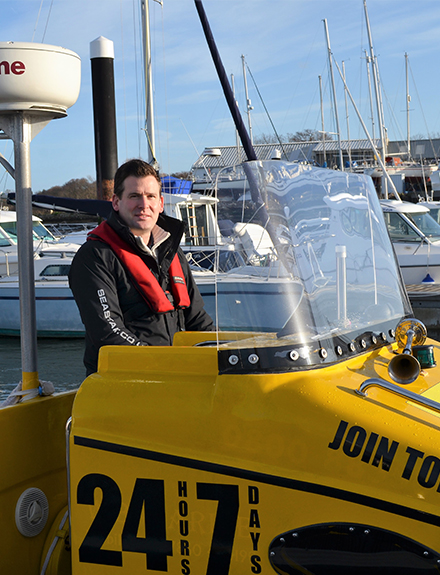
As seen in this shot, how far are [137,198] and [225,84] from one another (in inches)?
23.3

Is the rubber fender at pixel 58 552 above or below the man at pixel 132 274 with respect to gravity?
below

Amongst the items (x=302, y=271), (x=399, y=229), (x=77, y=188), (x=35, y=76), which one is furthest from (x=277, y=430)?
(x=77, y=188)

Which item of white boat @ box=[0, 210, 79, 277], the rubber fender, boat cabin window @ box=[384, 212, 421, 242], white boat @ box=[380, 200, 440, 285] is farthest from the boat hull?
the rubber fender

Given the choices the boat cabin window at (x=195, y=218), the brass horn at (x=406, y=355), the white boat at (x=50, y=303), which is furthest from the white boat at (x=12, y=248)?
the brass horn at (x=406, y=355)

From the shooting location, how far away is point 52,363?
1041cm

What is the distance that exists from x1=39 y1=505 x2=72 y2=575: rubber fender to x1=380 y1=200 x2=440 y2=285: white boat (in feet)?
36.3

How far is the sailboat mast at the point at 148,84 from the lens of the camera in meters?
11.6

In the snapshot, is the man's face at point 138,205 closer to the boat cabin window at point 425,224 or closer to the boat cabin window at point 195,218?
the boat cabin window at point 195,218

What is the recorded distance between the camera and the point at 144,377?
1.94 m

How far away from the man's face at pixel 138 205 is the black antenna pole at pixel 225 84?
44 cm

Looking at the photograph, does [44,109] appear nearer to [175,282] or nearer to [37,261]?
[175,282]

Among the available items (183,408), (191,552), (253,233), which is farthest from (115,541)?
(253,233)

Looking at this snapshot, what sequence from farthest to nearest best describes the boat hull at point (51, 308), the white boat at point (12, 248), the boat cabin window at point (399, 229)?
the boat cabin window at point (399, 229)
the white boat at point (12, 248)
the boat hull at point (51, 308)

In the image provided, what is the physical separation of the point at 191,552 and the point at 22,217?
5.03ft
